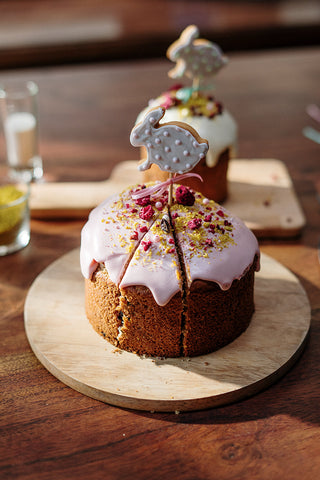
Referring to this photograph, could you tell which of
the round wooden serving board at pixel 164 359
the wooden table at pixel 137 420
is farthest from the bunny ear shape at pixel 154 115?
the wooden table at pixel 137 420

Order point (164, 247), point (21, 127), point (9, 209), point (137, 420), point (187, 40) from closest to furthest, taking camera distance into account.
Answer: point (137, 420)
point (164, 247)
point (9, 209)
point (187, 40)
point (21, 127)

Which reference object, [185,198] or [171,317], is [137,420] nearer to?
[171,317]

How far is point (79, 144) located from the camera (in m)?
2.73

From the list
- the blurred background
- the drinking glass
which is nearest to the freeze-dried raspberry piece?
the drinking glass

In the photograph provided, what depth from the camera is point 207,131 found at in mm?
2162

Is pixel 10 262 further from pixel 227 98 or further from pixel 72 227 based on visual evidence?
pixel 227 98

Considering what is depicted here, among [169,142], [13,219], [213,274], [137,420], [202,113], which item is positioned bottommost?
[137,420]

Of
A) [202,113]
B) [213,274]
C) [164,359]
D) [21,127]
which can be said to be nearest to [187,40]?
[202,113]

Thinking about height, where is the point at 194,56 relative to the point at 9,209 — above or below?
above

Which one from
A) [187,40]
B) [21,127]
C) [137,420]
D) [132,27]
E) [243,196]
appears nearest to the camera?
[137,420]

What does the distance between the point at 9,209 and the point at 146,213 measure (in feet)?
1.92

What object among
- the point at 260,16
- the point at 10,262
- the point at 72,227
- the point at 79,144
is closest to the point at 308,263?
the point at 72,227

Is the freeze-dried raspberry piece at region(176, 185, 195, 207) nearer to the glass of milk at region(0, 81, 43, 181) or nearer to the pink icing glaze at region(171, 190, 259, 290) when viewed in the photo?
the pink icing glaze at region(171, 190, 259, 290)

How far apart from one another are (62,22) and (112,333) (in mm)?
2981
